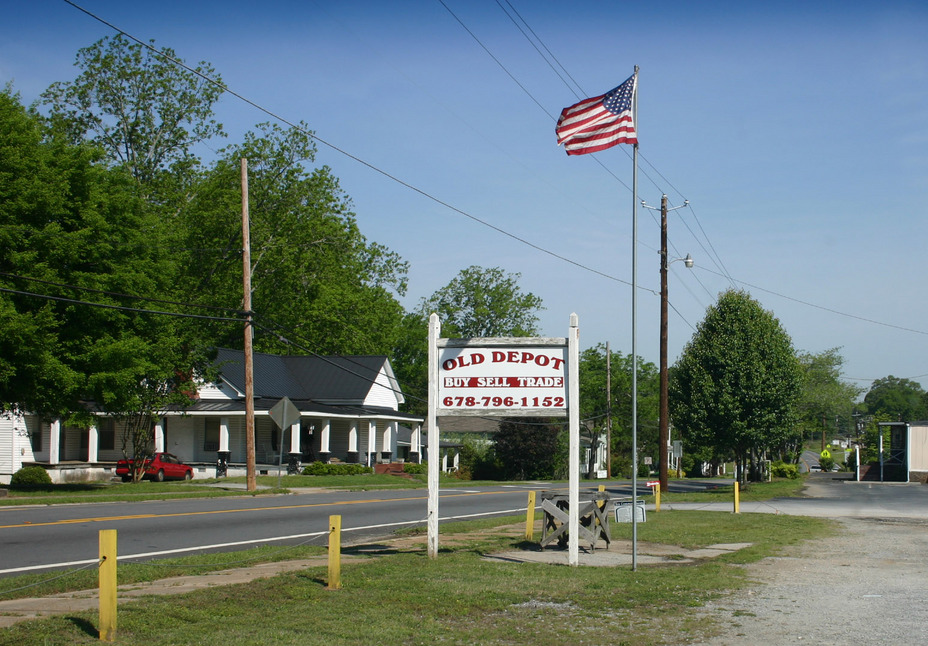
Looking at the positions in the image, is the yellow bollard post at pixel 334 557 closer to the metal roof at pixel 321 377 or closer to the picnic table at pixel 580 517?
the picnic table at pixel 580 517

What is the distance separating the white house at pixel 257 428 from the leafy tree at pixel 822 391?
47.2 meters

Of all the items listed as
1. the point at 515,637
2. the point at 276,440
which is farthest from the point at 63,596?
the point at 276,440

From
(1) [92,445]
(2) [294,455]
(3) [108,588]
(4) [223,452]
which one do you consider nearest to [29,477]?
(4) [223,452]

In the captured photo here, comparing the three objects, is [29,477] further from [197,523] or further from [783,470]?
[783,470]

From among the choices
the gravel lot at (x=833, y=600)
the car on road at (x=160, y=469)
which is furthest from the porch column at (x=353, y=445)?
the gravel lot at (x=833, y=600)

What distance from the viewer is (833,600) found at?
33.2ft

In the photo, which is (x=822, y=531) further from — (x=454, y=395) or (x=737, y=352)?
(x=737, y=352)

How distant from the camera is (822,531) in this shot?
19562mm

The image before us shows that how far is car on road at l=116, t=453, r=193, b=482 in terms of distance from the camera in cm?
3859

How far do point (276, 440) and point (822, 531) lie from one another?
35423mm

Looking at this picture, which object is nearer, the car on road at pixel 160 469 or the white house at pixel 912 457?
the car on road at pixel 160 469

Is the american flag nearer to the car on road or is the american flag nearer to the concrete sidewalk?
the concrete sidewalk

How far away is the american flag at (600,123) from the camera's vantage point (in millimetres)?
13977

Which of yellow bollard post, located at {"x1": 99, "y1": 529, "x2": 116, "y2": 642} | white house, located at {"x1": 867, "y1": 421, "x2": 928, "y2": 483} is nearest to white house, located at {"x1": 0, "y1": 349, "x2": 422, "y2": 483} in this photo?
white house, located at {"x1": 867, "y1": 421, "x2": 928, "y2": 483}
